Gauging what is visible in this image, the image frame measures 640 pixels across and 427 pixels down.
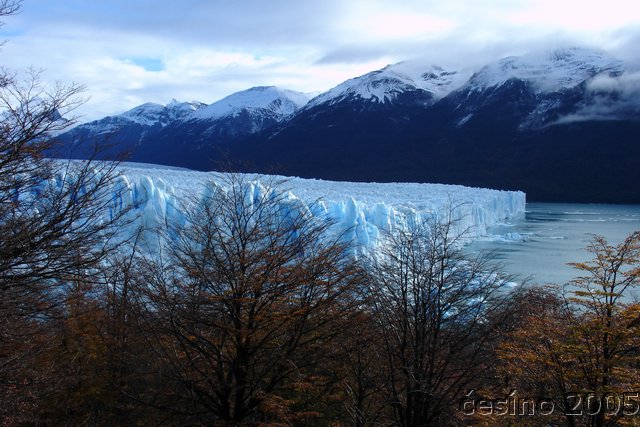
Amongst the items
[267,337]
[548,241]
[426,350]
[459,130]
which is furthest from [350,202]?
[459,130]

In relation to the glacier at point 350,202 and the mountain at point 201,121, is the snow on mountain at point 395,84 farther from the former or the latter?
the glacier at point 350,202

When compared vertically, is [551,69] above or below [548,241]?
above

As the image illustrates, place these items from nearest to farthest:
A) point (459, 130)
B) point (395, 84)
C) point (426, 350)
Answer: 1. point (426, 350)
2. point (459, 130)
3. point (395, 84)

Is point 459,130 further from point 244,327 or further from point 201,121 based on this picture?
point 244,327

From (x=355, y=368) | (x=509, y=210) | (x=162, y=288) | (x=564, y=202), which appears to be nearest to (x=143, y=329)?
(x=162, y=288)

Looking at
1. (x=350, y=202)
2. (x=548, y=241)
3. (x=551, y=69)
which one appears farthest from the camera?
(x=551, y=69)

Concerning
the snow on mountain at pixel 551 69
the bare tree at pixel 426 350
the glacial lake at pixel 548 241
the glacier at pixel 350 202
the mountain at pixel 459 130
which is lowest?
the glacial lake at pixel 548 241

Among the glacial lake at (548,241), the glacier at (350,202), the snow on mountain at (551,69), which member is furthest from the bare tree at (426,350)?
the snow on mountain at (551,69)

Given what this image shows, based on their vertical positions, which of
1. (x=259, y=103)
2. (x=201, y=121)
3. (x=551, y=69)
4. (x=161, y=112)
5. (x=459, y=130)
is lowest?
A: (x=459, y=130)

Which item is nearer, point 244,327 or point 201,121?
point 244,327
